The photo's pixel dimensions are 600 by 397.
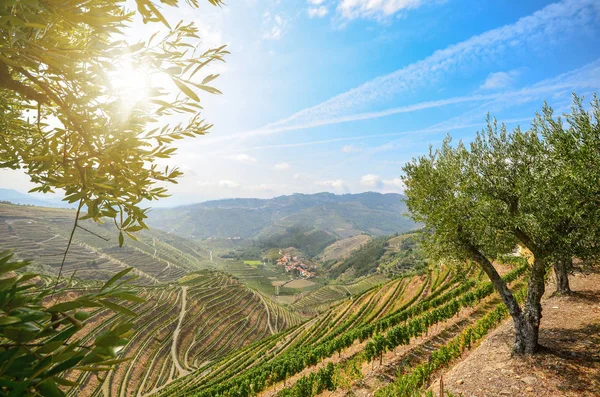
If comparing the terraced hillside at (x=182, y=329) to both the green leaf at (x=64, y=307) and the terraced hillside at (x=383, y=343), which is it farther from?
the green leaf at (x=64, y=307)

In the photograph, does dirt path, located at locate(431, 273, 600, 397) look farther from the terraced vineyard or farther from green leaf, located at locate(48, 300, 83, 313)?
the terraced vineyard

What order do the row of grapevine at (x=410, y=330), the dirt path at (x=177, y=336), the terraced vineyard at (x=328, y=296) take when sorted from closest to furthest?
the row of grapevine at (x=410, y=330), the dirt path at (x=177, y=336), the terraced vineyard at (x=328, y=296)

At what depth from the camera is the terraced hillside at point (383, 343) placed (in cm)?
1673

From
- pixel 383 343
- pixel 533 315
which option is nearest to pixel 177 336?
pixel 383 343

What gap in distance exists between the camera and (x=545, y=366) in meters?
10.9

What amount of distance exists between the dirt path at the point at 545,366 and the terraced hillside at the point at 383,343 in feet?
6.47

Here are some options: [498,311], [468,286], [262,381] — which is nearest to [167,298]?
[262,381]

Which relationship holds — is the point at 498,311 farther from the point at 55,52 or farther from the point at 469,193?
the point at 55,52

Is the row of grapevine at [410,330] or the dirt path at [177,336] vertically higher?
the row of grapevine at [410,330]

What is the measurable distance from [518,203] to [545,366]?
21.1 feet

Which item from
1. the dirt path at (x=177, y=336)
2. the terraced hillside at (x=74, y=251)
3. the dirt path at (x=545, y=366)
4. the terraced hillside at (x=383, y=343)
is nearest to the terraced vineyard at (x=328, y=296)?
the dirt path at (x=177, y=336)

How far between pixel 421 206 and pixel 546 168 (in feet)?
16.5

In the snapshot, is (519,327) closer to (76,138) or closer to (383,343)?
(383,343)

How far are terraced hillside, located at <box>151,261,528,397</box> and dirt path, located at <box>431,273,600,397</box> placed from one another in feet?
6.47
